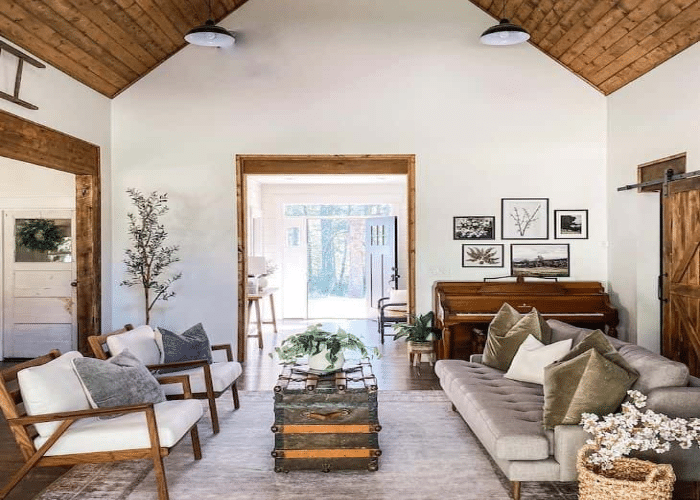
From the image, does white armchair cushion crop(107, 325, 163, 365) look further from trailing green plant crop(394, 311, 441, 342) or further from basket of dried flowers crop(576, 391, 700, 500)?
basket of dried flowers crop(576, 391, 700, 500)

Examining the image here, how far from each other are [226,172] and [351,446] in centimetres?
Result: 417

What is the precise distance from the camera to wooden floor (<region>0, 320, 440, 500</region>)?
359 centimetres

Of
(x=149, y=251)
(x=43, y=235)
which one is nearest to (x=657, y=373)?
(x=149, y=251)

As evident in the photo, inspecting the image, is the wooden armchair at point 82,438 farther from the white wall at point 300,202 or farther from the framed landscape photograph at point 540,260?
the white wall at point 300,202

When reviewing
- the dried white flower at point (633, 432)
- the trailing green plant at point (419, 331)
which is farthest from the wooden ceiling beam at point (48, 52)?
the dried white flower at point (633, 432)

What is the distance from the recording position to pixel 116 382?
135 inches

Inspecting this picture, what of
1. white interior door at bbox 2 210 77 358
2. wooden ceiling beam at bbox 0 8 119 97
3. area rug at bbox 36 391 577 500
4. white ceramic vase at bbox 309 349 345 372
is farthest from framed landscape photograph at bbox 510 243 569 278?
white interior door at bbox 2 210 77 358

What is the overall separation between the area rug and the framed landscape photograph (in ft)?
9.75

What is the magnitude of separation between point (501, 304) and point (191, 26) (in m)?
4.62

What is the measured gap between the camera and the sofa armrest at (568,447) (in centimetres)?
302

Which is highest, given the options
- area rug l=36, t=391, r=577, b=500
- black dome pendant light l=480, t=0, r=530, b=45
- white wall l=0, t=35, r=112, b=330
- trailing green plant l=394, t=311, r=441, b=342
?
black dome pendant light l=480, t=0, r=530, b=45

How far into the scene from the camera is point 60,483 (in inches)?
137

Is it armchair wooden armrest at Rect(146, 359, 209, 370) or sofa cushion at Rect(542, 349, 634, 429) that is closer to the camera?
sofa cushion at Rect(542, 349, 634, 429)

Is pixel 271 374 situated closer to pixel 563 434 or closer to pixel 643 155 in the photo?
pixel 563 434
